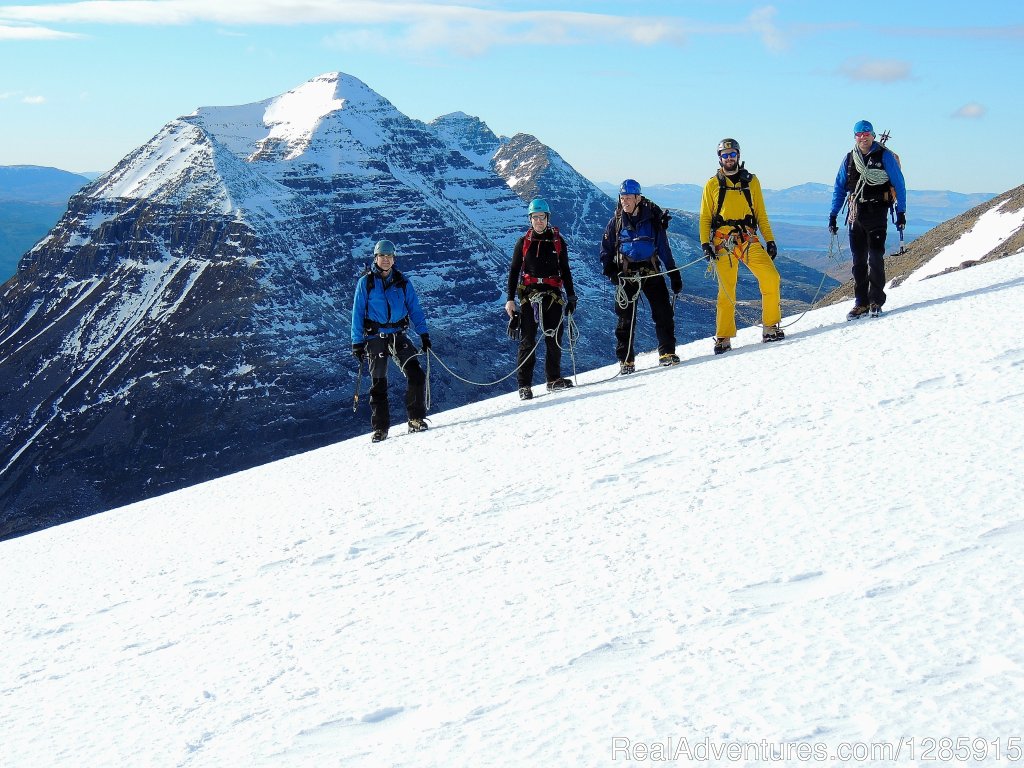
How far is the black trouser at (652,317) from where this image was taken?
1397 cm

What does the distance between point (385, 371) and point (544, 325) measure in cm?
264

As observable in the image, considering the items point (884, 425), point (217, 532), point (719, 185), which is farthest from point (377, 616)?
point (719, 185)

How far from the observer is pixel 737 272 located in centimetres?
1373

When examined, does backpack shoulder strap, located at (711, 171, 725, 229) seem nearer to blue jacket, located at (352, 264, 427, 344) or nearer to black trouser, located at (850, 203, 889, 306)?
black trouser, located at (850, 203, 889, 306)

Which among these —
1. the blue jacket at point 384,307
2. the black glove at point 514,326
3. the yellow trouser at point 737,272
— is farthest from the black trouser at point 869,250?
the blue jacket at point 384,307

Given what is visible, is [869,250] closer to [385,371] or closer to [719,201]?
[719,201]

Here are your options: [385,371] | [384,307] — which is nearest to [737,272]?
[384,307]

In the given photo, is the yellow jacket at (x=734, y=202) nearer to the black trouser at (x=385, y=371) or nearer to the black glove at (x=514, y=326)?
the black glove at (x=514, y=326)

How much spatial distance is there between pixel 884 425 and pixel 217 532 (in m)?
6.69

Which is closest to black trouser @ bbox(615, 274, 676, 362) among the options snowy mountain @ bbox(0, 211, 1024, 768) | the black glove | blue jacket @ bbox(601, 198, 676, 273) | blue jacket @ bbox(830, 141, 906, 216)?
blue jacket @ bbox(601, 198, 676, 273)

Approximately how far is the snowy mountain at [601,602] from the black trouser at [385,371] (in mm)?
3160

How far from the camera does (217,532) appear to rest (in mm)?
9508

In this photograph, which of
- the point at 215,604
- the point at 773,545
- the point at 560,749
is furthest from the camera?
the point at 215,604

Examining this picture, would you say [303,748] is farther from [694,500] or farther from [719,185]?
[719,185]
